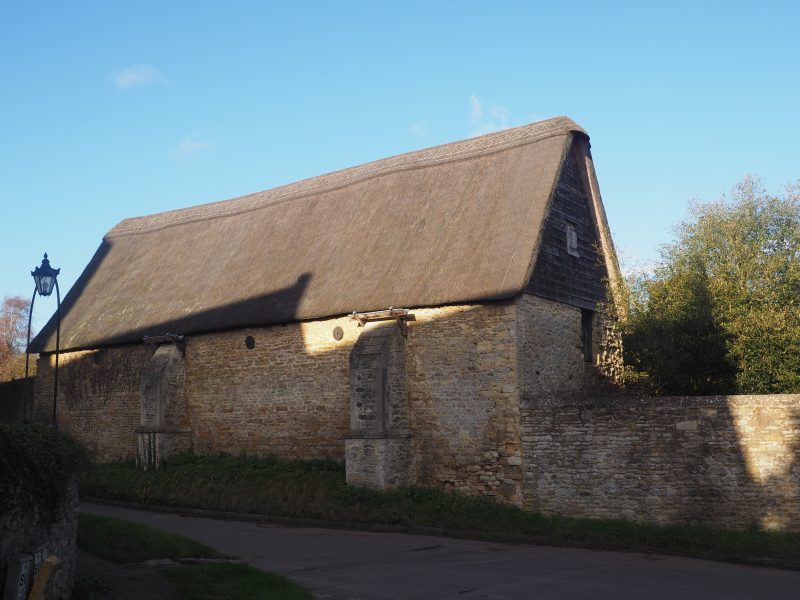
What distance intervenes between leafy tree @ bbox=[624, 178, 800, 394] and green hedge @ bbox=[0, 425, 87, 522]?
12703 millimetres

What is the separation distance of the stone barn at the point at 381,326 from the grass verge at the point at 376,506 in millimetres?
541

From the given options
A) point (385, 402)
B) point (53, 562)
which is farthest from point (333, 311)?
point (53, 562)

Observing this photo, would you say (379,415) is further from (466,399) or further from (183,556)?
(183,556)

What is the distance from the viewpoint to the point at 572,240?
62.2 ft

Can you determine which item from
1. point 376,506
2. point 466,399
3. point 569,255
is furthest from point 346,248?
point 376,506

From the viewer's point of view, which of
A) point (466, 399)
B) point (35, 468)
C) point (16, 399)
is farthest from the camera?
point (16, 399)

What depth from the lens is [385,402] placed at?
1741 cm

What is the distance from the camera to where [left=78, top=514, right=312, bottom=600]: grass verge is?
357 inches

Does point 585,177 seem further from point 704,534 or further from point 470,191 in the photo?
point 704,534

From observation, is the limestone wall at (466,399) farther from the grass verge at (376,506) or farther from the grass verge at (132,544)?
the grass verge at (132,544)

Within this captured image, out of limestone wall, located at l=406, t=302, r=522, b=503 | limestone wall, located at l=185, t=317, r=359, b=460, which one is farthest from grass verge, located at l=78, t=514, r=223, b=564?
limestone wall, located at l=185, t=317, r=359, b=460

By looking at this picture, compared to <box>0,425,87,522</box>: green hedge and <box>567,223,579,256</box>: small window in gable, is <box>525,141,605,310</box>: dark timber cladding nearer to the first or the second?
<box>567,223,579,256</box>: small window in gable

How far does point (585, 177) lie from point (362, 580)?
12870 millimetres

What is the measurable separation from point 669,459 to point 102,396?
1754 cm
